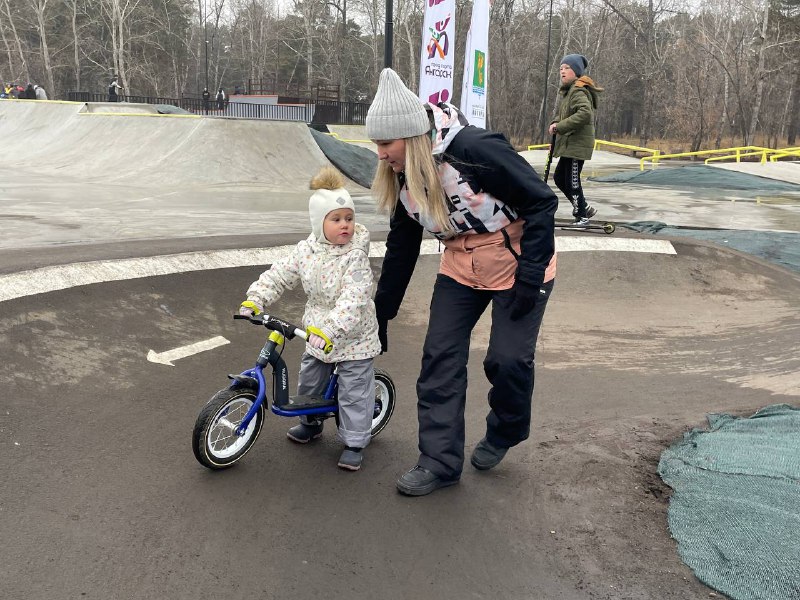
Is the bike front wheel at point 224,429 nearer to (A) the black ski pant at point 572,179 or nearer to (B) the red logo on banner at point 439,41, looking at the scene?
(A) the black ski pant at point 572,179

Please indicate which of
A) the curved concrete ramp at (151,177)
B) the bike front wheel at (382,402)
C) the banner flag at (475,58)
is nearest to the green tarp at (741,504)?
the bike front wheel at (382,402)

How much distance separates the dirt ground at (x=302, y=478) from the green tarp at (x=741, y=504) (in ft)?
0.33

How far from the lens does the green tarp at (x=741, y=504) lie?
244 centimetres

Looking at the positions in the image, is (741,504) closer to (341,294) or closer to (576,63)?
(341,294)

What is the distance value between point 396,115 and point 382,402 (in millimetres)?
1719

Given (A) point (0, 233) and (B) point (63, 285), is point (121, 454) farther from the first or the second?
(A) point (0, 233)

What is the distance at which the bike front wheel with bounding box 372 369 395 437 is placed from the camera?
388cm

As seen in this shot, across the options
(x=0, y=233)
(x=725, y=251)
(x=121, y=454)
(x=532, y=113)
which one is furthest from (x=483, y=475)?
(x=532, y=113)

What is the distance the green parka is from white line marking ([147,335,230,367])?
5074mm

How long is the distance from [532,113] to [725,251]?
175 ft

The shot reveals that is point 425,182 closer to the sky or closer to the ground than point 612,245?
closer to the sky

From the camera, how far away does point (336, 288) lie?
3355 millimetres

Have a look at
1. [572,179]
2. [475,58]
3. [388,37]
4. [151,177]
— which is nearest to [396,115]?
[572,179]

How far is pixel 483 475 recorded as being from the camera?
3461mm
